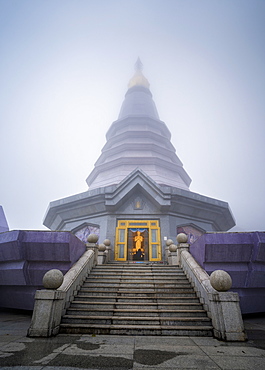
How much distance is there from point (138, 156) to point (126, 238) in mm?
11022

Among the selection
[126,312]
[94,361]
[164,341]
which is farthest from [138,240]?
[94,361]

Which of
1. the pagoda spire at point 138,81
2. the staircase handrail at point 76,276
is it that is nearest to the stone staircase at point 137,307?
the staircase handrail at point 76,276

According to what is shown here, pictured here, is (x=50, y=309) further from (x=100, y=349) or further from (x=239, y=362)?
(x=239, y=362)

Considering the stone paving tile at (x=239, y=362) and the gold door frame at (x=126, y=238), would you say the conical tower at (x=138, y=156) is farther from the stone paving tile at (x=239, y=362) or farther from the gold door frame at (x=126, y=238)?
the stone paving tile at (x=239, y=362)

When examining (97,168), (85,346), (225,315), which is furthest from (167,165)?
(85,346)

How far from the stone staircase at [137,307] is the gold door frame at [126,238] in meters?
5.61

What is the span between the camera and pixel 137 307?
742 cm

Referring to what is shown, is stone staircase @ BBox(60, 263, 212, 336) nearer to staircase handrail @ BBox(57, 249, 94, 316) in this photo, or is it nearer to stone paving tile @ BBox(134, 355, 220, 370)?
staircase handrail @ BBox(57, 249, 94, 316)

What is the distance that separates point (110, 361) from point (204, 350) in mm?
2212

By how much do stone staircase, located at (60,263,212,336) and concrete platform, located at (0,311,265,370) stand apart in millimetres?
371

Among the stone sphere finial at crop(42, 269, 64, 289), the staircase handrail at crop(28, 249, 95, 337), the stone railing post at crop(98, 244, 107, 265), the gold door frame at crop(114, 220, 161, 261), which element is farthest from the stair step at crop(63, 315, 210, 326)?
the gold door frame at crop(114, 220, 161, 261)

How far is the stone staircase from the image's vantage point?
6.19 m

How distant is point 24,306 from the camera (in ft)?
33.3

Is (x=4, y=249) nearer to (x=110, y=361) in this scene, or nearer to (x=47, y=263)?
(x=47, y=263)
